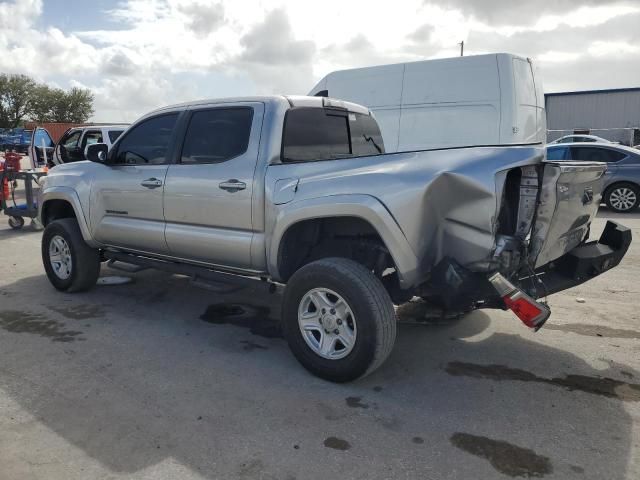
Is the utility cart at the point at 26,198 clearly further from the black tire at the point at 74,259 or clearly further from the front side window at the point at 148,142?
the front side window at the point at 148,142

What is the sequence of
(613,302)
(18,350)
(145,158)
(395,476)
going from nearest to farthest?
(395,476), (18,350), (145,158), (613,302)

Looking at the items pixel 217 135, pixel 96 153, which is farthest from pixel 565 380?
pixel 96 153

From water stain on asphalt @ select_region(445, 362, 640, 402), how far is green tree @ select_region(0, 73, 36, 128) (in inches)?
2697

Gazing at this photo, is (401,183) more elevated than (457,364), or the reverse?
(401,183)

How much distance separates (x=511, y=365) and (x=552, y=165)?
62.6 inches

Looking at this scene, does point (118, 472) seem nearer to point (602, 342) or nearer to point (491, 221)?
point (491, 221)

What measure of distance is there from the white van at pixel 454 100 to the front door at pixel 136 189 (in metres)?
5.88

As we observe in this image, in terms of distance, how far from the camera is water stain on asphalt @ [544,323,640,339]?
4617mm

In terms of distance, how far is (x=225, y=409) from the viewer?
A: 11.2 ft

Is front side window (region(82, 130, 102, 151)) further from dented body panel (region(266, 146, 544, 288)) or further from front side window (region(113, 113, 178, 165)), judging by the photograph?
dented body panel (region(266, 146, 544, 288))

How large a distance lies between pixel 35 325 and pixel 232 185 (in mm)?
2337

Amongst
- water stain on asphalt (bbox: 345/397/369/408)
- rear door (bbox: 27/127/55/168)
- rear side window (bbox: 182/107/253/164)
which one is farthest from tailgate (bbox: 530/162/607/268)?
rear door (bbox: 27/127/55/168)

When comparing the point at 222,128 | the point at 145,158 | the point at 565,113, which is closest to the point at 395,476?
the point at 222,128

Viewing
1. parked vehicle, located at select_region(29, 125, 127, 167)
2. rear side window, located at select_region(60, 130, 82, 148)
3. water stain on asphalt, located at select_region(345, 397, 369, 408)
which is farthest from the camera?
rear side window, located at select_region(60, 130, 82, 148)
